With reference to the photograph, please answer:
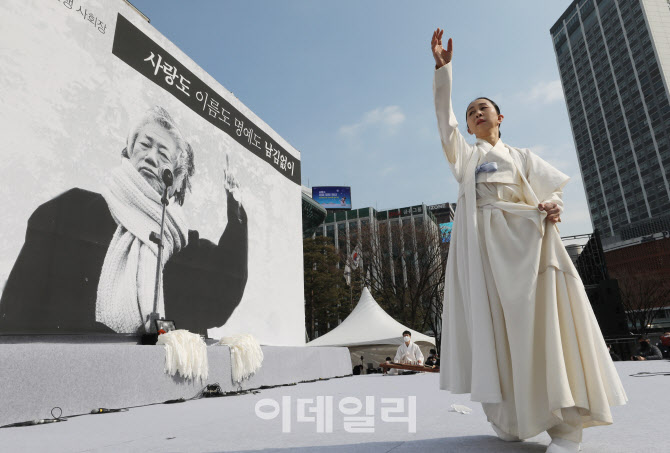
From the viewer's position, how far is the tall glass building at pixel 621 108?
Answer: 173ft

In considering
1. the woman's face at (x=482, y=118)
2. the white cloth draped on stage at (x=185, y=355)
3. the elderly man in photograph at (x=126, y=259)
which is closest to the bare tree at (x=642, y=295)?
the elderly man in photograph at (x=126, y=259)

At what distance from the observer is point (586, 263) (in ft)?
51.9

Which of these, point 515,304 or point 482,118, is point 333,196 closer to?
point 482,118

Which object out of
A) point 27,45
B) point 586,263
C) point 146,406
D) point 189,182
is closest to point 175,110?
point 189,182

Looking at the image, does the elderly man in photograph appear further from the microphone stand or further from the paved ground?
the paved ground

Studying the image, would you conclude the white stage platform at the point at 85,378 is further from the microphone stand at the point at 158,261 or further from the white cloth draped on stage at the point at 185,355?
the microphone stand at the point at 158,261

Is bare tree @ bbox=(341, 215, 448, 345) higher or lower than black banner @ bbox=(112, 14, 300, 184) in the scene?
lower

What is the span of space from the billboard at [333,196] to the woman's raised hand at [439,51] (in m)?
43.8

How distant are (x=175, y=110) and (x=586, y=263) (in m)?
15.2

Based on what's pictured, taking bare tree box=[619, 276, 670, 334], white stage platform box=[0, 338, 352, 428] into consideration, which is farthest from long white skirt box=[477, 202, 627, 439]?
bare tree box=[619, 276, 670, 334]

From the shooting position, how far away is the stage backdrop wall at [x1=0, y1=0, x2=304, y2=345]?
4461 mm

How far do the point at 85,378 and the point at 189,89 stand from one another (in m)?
5.66

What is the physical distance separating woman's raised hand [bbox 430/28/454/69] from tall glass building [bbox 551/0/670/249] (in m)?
58.3

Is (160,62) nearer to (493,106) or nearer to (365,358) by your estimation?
(493,106)
